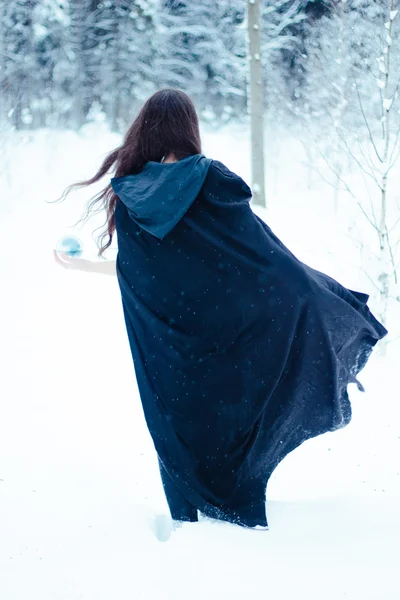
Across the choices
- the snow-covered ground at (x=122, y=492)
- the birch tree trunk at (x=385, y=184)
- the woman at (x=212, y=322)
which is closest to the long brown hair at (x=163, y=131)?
the woman at (x=212, y=322)

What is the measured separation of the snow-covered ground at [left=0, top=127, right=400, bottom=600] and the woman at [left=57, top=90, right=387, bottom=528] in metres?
0.25

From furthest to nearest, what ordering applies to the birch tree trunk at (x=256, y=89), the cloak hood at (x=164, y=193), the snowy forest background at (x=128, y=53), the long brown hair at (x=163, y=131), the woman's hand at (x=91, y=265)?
the snowy forest background at (x=128, y=53)
the birch tree trunk at (x=256, y=89)
the woman's hand at (x=91, y=265)
the long brown hair at (x=163, y=131)
the cloak hood at (x=164, y=193)

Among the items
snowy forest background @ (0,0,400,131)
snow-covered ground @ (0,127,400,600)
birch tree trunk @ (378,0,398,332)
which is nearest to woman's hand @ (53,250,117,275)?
snow-covered ground @ (0,127,400,600)

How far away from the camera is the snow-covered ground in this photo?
6.52 ft

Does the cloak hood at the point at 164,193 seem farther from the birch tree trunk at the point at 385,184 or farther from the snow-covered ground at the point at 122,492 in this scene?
the birch tree trunk at the point at 385,184

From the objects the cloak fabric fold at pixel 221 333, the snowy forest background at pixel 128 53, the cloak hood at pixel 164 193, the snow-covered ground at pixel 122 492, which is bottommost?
the snow-covered ground at pixel 122 492

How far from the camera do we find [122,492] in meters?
2.94

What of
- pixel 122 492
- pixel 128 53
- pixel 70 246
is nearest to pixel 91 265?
pixel 70 246

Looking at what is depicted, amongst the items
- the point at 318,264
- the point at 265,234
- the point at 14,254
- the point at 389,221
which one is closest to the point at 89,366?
the point at 265,234

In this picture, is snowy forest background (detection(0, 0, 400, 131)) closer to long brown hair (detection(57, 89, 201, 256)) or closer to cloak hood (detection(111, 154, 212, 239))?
long brown hair (detection(57, 89, 201, 256))

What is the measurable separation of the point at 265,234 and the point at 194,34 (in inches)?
858

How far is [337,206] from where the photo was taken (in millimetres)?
14648

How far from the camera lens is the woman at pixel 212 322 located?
2176mm

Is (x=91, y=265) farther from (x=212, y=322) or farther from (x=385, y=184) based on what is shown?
(x=385, y=184)
